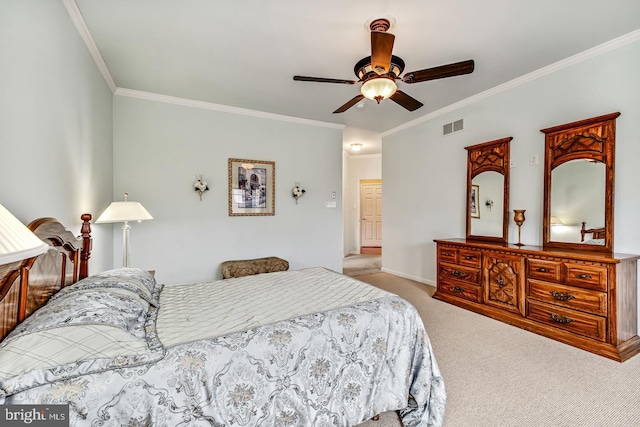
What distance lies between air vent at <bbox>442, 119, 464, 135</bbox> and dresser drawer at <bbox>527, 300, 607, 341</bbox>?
2.50 meters

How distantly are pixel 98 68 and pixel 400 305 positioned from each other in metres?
3.64

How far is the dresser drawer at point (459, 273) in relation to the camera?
342cm

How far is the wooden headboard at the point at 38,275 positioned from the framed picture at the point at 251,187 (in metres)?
2.21

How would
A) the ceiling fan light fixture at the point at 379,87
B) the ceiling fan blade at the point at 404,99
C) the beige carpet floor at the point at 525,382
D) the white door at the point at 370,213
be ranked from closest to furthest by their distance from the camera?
1. the beige carpet floor at the point at 525,382
2. the ceiling fan light fixture at the point at 379,87
3. the ceiling fan blade at the point at 404,99
4. the white door at the point at 370,213

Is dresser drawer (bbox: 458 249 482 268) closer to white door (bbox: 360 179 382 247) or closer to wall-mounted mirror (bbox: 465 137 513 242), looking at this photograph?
wall-mounted mirror (bbox: 465 137 513 242)

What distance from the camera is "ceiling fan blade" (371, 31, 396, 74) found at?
1880 millimetres

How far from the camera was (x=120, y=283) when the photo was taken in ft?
5.35

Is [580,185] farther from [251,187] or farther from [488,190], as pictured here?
[251,187]

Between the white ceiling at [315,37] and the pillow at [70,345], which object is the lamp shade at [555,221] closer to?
the white ceiling at [315,37]

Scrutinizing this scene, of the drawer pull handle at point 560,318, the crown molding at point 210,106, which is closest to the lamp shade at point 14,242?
the crown molding at point 210,106

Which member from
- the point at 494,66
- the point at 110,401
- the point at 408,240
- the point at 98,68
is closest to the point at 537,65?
the point at 494,66

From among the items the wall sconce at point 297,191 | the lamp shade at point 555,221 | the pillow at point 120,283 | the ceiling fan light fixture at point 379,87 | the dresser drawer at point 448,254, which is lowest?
the dresser drawer at point 448,254

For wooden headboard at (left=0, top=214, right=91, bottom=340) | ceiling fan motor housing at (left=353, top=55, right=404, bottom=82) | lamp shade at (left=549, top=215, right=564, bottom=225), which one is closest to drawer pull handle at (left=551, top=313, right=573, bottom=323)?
lamp shade at (left=549, top=215, right=564, bottom=225)

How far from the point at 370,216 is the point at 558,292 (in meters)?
5.64
